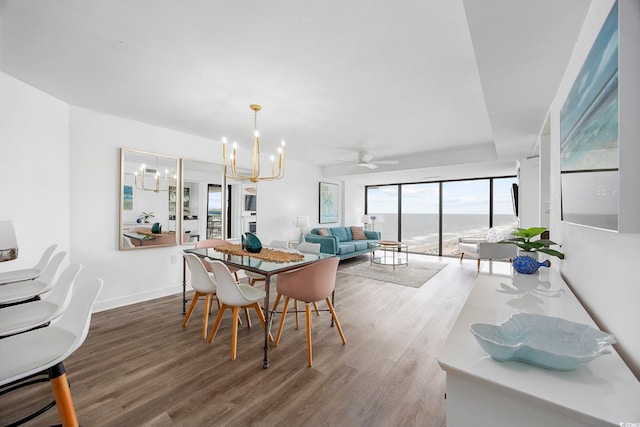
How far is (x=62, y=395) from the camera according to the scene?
3.80ft

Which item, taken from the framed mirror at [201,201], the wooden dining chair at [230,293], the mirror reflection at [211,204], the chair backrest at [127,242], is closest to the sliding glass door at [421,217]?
the mirror reflection at [211,204]

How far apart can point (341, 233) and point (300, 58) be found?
5.16 metres

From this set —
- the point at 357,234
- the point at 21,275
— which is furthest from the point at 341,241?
the point at 21,275

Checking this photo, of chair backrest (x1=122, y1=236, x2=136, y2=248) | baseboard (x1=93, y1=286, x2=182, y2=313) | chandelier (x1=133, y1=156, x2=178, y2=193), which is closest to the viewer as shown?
baseboard (x1=93, y1=286, x2=182, y2=313)

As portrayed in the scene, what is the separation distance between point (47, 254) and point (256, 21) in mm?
2526

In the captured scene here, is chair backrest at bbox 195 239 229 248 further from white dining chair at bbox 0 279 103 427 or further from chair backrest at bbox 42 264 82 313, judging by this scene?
white dining chair at bbox 0 279 103 427

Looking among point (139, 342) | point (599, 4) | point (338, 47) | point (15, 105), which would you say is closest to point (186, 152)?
point (15, 105)

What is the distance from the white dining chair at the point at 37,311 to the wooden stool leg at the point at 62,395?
0.34m

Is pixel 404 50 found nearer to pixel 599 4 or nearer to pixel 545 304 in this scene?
pixel 599 4

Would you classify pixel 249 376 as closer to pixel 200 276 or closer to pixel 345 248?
pixel 200 276

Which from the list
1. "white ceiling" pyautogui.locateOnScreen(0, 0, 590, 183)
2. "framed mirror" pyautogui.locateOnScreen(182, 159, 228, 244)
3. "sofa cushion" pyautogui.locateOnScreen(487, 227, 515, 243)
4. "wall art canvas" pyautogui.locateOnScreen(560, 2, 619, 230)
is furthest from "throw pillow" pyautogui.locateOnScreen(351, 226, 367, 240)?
"wall art canvas" pyautogui.locateOnScreen(560, 2, 619, 230)

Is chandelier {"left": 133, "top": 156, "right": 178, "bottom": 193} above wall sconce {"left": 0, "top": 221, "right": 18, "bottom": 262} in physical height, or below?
above

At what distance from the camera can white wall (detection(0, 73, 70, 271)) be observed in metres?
2.25

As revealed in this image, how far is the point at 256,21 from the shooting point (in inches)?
→ 63.8
